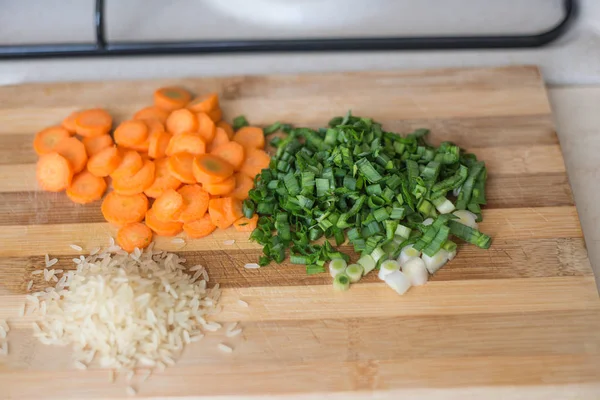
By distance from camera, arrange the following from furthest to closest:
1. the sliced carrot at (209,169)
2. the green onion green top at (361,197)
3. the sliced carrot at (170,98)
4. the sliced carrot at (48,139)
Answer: the sliced carrot at (170,98) < the sliced carrot at (48,139) < the sliced carrot at (209,169) < the green onion green top at (361,197)

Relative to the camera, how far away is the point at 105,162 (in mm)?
2617

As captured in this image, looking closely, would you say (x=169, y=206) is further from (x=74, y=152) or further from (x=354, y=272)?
(x=354, y=272)

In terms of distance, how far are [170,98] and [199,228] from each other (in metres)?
0.72

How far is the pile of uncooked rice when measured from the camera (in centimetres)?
214

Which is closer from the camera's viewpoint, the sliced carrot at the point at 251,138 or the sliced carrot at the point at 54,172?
the sliced carrot at the point at 54,172

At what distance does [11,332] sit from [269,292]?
956 mm

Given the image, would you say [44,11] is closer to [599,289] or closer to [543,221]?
[543,221]

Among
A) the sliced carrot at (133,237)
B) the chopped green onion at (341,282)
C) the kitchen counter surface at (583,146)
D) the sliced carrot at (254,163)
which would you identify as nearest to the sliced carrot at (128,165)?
the sliced carrot at (133,237)

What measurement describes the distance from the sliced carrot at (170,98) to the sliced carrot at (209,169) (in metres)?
0.40

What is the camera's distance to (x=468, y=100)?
292 centimetres

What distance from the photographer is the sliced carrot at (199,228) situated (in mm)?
2502

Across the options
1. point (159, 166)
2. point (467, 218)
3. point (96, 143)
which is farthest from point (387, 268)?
point (96, 143)

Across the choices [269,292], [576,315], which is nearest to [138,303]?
[269,292]

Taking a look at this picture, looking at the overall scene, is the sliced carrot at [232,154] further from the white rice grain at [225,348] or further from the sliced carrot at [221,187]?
the white rice grain at [225,348]
